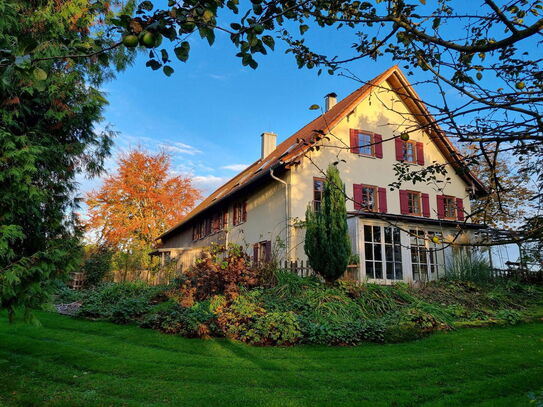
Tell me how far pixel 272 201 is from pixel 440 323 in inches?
358

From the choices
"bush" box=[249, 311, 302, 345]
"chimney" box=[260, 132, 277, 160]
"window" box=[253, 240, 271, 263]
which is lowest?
"bush" box=[249, 311, 302, 345]

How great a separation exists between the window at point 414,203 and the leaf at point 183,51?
55.6ft

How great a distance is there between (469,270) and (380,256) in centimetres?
288

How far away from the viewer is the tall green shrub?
11703 mm

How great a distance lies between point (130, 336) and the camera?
8781 mm

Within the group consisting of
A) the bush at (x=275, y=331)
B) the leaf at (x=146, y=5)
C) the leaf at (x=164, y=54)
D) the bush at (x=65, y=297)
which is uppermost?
the leaf at (x=146, y=5)

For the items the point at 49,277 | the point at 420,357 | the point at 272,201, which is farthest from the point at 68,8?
the point at 272,201

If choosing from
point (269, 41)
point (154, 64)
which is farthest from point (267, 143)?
point (154, 64)

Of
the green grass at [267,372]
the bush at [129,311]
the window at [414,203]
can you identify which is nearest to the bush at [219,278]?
the bush at [129,311]

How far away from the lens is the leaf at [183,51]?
2174 mm

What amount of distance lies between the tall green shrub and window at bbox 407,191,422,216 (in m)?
6.86

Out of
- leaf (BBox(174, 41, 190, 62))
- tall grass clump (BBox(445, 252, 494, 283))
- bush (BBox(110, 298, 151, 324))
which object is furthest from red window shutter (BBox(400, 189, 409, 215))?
leaf (BBox(174, 41, 190, 62))

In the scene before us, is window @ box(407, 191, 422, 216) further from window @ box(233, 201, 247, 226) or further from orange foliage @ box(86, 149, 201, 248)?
orange foliage @ box(86, 149, 201, 248)

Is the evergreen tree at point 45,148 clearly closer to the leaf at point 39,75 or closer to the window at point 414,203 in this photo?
the leaf at point 39,75
